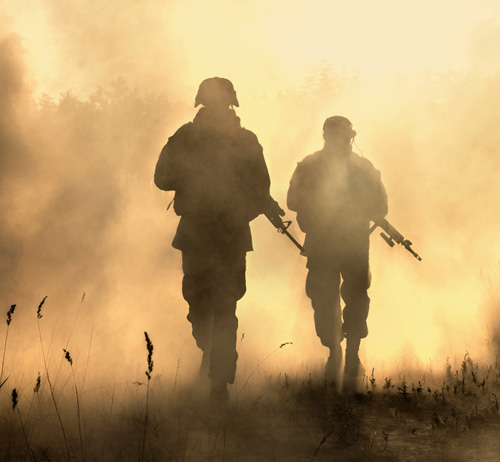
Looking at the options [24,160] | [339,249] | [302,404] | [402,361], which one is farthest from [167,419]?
[24,160]

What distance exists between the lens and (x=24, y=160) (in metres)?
17.0

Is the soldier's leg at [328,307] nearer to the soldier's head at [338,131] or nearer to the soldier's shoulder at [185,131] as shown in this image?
the soldier's head at [338,131]

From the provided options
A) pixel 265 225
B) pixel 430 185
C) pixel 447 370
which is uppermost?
pixel 430 185

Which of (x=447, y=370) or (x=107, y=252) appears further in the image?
(x=107, y=252)

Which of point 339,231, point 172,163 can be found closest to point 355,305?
point 339,231

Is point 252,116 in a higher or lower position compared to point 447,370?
higher

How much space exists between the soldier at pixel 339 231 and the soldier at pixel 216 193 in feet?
4.54

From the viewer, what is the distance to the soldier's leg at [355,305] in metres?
7.21

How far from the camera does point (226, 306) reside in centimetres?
596

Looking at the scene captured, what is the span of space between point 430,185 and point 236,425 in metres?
17.3

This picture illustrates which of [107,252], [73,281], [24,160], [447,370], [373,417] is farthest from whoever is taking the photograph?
[24,160]

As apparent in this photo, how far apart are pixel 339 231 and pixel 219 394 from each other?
2338mm

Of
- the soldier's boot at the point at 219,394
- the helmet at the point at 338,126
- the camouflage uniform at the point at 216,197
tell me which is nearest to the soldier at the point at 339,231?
the helmet at the point at 338,126

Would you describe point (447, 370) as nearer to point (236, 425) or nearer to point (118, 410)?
point (236, 425)
